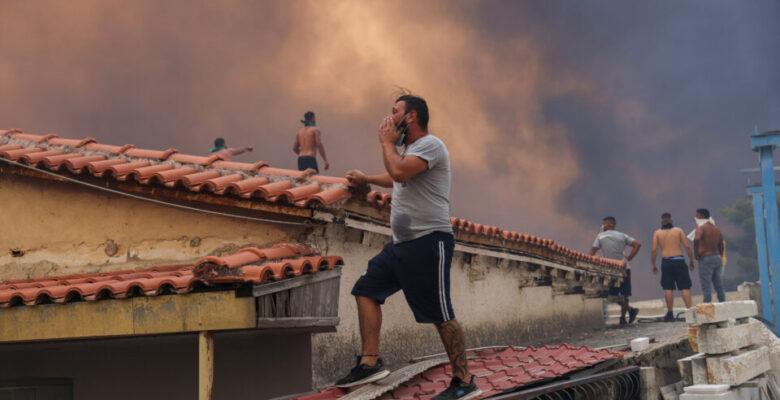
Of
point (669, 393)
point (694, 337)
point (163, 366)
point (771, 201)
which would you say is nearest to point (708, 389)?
point (694, 337)

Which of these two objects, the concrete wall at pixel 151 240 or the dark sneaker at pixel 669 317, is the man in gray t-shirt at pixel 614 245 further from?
the concrete wall at pixel 151 240

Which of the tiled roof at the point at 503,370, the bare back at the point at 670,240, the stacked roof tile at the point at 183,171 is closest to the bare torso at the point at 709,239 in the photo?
the bare back at the point at 670,240

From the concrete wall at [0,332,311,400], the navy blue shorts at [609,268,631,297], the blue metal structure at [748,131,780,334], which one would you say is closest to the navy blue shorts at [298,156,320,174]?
the concrete wall at [0,332,311,400]

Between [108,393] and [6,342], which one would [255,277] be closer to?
[6,342]

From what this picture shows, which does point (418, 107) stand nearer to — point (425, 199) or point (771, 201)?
point (425, 199)

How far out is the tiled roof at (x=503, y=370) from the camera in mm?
5125

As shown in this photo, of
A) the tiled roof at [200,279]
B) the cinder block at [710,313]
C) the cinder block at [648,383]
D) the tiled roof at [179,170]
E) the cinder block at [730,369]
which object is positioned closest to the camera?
the tiled roof at [200,279]

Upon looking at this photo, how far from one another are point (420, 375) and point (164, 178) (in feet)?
9.75

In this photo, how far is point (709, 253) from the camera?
51.1ft

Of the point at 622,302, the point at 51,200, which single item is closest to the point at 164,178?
the point at 51,200

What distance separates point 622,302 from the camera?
16453mm

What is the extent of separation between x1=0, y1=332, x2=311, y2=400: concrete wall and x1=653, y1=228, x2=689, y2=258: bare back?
408 inches

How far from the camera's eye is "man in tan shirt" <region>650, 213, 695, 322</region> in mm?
14398

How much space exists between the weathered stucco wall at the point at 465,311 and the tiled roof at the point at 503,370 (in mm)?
805
